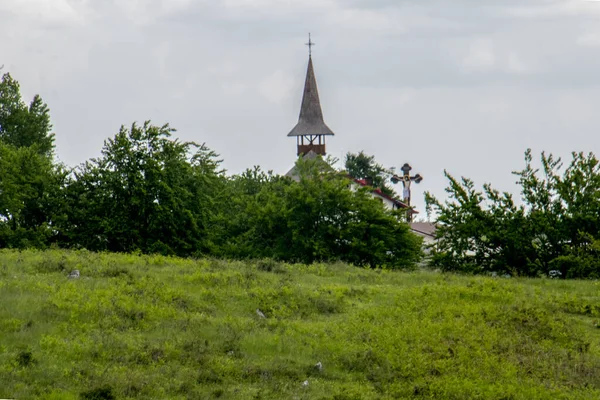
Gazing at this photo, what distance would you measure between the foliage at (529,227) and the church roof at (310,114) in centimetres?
5669

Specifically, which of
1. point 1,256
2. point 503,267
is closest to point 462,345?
point 1,256

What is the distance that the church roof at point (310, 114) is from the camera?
A: 90.4 metres

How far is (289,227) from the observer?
39.0 metres

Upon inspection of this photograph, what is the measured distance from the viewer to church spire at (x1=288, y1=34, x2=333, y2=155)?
90.5 m

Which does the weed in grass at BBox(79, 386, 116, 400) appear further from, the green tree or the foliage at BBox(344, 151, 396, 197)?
the foliage at BBox(344, 151, 396, 197)

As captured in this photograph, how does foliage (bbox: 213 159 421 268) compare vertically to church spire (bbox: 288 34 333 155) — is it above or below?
below

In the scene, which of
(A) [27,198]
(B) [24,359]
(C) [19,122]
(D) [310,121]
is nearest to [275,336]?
(B) [24,359]

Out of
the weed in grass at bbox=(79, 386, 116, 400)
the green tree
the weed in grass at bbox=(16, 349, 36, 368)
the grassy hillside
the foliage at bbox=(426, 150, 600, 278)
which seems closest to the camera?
the weed in grass at bbox=(79, 386, 116, 400)

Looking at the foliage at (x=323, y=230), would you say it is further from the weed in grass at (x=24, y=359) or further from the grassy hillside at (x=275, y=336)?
the weed in grass at (x=24, y=359)

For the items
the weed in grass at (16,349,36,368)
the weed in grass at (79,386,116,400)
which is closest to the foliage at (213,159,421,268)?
the weed in grass at (16,349,36,368)

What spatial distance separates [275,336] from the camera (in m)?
17.6

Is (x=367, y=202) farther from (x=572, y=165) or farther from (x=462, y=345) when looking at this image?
(x=462, y=345)

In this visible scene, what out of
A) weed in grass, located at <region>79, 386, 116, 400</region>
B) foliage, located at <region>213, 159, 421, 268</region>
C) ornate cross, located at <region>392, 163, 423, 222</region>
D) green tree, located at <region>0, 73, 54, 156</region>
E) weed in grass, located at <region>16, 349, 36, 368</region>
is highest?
green tree, located at <region>0, 73, 54, 156</region>

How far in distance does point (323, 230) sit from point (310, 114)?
2097 inches
